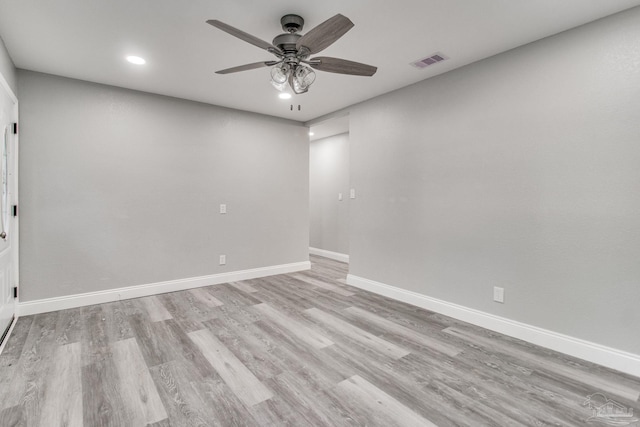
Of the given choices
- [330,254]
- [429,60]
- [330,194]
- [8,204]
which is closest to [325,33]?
[429,60]

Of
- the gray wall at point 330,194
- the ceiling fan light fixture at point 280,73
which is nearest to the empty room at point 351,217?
the ceiling fan light fixture at point 280,73

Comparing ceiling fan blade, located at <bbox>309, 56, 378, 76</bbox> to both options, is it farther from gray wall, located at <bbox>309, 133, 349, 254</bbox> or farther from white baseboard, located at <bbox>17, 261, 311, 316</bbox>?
gray wall, located at <bbox>309, 133, 349, 254</bbox>

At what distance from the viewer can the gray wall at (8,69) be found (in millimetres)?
2571

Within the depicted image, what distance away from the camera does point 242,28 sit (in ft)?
8.00

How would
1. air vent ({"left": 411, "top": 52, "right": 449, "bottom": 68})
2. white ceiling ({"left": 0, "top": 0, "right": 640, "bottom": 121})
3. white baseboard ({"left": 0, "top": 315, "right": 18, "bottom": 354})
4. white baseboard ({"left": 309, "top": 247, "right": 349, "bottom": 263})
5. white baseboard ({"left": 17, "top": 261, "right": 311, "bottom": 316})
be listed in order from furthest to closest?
white baseboard ({"left": 309, "top": 247, "right": 349, "bottom": 263}) < white baseboard ({"left": 17, "top": 261, "right": 311, "bottom": 316}) < air vent ({"left": 411, "top": 52, "right": 449, "bottom": 68}) < white baseboard ({"left": 0, "top": 315, "right": 18, "bottom": 354}) < white ceiling ({"left": 0, "top": 0, "right": 640, "bottom": 121})

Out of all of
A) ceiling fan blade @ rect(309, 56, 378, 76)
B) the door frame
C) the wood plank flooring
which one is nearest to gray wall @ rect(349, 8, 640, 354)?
the wood plank flooring

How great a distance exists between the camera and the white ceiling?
2.15 meters

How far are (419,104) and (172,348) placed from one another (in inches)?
138

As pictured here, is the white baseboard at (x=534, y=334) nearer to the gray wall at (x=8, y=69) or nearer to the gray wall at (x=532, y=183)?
the gray wall at (x=532, y=183)

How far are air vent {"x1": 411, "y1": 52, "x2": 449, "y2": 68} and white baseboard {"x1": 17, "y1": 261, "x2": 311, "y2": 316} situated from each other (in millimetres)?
3509

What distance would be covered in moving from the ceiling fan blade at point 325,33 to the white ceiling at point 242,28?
1.10ft

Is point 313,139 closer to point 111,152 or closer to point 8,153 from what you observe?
point 111,152

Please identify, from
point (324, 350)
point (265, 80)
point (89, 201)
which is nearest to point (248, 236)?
point (89, 201)

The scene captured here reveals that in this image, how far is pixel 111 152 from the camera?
3.67 metres
